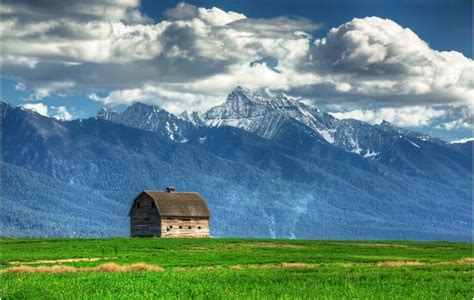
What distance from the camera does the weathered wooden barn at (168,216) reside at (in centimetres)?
13925

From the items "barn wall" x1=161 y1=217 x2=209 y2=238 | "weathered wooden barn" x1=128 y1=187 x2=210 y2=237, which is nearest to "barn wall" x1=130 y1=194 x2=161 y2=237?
"weathered wooden barn" x1=128 y1=187 x2=210 y2=237

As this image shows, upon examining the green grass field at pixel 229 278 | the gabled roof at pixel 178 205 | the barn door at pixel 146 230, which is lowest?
the green grass field at pixel 229 278

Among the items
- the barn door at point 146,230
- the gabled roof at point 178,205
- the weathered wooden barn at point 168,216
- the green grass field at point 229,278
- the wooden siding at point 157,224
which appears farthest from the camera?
the barn door at point 146,230

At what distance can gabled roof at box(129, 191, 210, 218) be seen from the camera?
13962 cm

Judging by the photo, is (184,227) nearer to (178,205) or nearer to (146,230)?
(178,205)

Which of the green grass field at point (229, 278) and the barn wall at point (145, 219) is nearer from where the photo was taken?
the green grass field at point (229, 278)

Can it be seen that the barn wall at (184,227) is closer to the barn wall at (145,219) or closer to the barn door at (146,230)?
the barn wall at (145,219)

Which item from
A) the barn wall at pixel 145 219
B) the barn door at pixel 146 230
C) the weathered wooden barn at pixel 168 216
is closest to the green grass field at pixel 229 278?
the weathered wooden barn at pixel 168 216

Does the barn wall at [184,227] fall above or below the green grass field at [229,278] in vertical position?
above

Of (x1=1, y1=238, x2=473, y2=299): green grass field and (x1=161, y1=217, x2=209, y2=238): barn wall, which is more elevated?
(x1=161, y1=217, x2=209, y2=238): barn wall

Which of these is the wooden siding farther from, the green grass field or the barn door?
the green grass field

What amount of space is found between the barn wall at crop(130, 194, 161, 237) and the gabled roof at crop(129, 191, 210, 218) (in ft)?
3.76

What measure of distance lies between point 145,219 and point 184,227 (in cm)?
649

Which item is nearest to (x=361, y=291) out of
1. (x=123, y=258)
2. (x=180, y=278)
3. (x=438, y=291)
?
(x=438, y=291)
